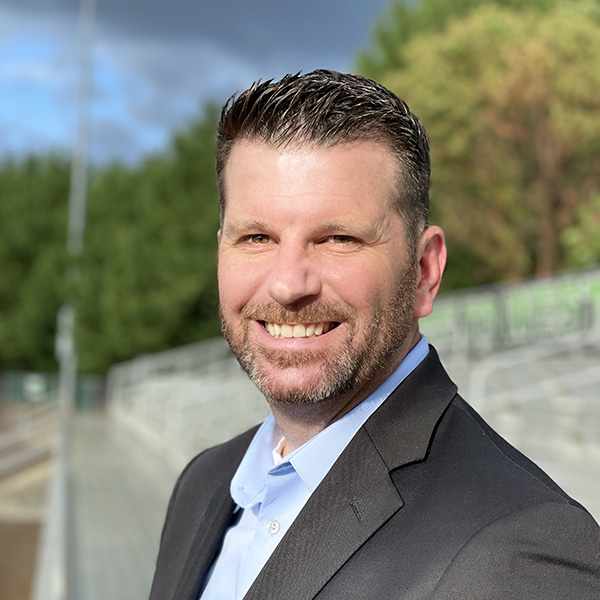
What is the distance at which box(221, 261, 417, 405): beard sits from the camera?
1581mm

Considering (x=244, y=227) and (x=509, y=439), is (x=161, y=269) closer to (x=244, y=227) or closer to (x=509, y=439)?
(x=509, y=439)

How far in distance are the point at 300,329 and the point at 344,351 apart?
90mm

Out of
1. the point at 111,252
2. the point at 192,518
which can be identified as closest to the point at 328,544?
the point at 192,518

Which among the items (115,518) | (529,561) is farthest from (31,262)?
(529,561)

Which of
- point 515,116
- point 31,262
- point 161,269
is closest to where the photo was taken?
point 515,116

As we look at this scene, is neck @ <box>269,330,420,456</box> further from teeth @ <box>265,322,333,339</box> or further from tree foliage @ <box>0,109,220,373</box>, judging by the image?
tree foliage @ <box>0,109,220,373</box>

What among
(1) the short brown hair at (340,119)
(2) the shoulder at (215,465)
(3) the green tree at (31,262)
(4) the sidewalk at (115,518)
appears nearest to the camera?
(1) the short brown hair at (340,119)

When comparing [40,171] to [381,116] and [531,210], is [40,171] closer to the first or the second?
[531,210]

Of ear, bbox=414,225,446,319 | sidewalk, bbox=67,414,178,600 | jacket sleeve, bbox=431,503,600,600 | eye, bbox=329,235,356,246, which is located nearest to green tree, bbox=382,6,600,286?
sidewalk, bbox=67,414,178,600

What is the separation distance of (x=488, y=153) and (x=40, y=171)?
27448 millimetres

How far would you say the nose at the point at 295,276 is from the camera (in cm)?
156

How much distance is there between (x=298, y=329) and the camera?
1618 millimetres

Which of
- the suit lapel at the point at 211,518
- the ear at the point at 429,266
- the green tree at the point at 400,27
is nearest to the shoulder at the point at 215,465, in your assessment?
the suit lapel at the point at 211,518

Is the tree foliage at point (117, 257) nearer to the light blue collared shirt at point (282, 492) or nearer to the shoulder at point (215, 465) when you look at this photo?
the shoulder at point (215, 465)
